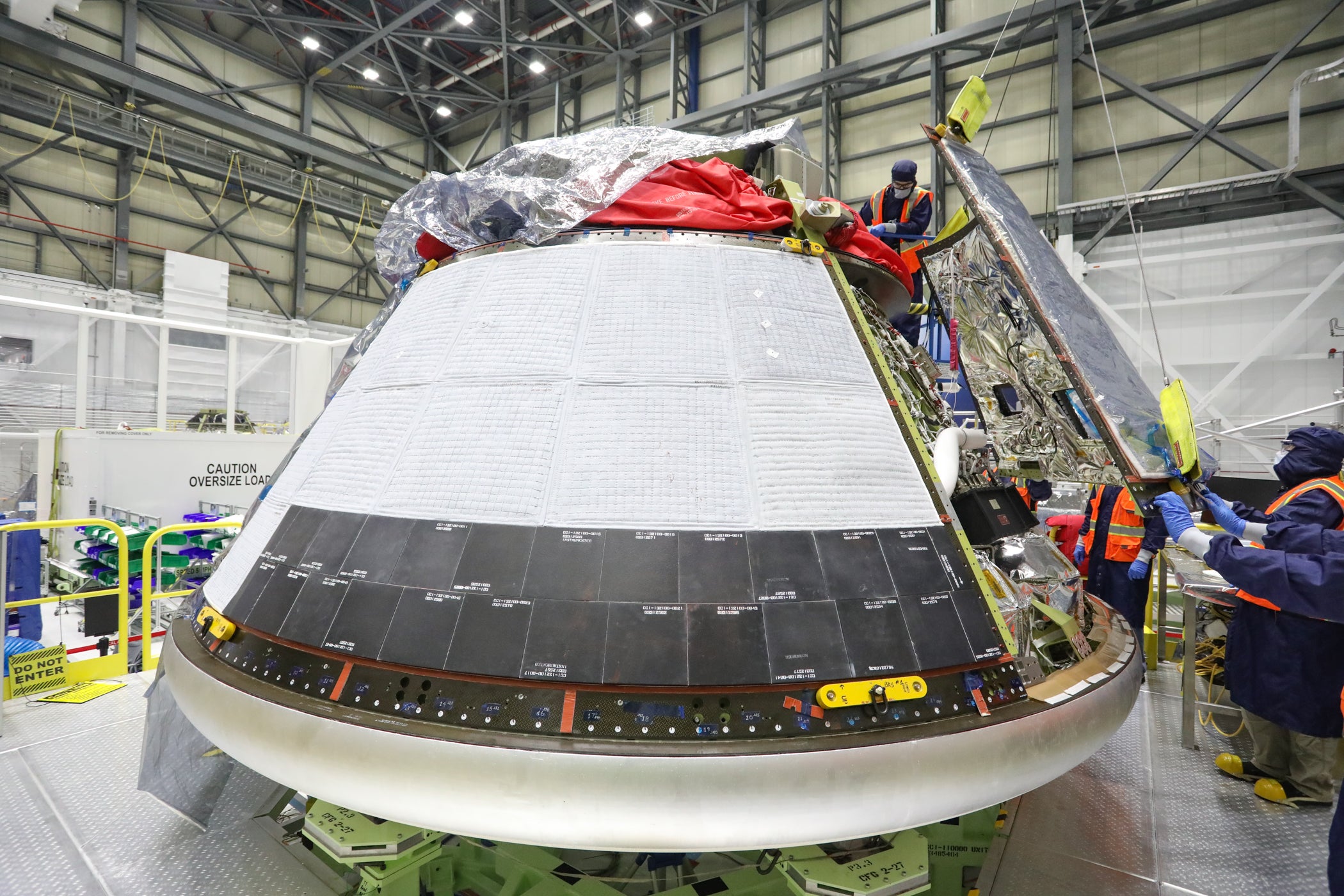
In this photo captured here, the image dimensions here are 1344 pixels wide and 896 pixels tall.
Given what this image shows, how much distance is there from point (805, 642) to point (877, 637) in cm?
21

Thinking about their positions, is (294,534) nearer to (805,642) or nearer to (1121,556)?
(805,642)

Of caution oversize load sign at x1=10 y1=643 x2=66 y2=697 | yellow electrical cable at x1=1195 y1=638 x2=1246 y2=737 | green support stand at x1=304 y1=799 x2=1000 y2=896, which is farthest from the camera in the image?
yellow electrical cable at x1=1195 y1=638 x2=1246 y2=737

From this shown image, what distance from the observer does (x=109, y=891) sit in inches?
88.6

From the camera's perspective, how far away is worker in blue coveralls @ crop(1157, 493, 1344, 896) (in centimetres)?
243

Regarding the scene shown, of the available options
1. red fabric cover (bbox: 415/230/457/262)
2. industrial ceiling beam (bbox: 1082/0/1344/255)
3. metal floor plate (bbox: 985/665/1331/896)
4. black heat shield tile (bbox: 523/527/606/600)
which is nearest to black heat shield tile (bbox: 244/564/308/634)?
black heat shield tile (bbox: 523/527/606/600)

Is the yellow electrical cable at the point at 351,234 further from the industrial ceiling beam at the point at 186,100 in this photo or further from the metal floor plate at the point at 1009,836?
the metal floor plate at the point at 1009,836

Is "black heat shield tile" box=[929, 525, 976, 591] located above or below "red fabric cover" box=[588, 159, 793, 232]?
below


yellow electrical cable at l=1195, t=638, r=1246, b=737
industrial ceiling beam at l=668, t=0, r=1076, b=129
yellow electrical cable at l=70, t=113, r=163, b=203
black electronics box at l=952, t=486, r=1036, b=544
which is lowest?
yellow electrical cable at l=1195, t=638, r=1246, b=737

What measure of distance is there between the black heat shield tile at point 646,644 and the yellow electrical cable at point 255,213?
2012 centimetres

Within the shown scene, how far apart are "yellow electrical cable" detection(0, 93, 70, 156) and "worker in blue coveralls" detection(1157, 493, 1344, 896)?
771 inches

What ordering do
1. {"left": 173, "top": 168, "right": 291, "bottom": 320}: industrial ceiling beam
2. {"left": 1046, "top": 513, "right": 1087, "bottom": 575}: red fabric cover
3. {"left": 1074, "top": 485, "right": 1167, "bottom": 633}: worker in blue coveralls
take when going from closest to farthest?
1. {"left": 1074, "top": 485, "right": 1167, "bottom": 633}: worker in blue coveralls
2. {"left": 1046, "top": 513, "right": 1087, "bottom": 575}: red fabric cover
3. {"left": 173, "top": 168, "right": 291, "bottom": 320}: industrial ceiling beam

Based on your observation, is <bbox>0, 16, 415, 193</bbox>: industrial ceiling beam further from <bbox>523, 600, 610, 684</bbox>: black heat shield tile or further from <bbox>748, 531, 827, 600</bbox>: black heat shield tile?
<bbox>748, 531, 827, 600</bbox>: black heat shield tile

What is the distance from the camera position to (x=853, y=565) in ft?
6.15

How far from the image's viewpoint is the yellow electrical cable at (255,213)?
1755 cm
